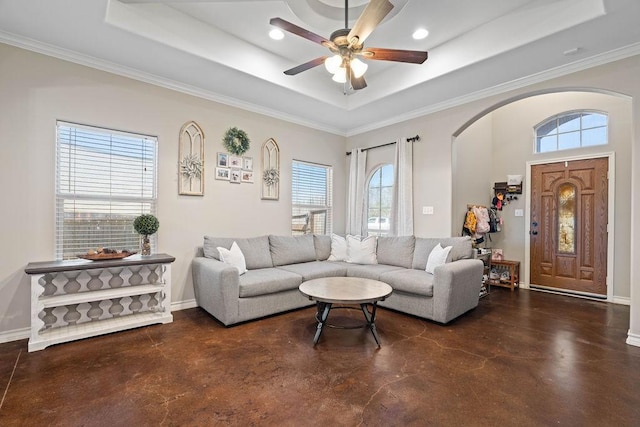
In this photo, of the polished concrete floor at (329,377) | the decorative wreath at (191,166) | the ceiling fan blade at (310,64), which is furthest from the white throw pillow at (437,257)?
the decorative wreath at (191,166)

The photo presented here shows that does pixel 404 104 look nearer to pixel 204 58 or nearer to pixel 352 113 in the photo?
pixel 352 113

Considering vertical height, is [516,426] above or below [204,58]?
below

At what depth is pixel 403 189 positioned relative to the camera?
15.4 feet

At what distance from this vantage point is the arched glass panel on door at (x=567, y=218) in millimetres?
4613

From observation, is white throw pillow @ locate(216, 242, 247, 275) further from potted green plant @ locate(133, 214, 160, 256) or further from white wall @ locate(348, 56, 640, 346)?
white wall @ locate(348, 56, 640, 346)

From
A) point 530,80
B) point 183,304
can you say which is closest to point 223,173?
point 183,304

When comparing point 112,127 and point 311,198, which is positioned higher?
point 112,127

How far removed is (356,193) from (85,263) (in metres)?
3.97

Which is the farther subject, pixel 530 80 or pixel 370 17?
pixel 530 80

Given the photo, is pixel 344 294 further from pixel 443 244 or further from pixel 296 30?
pixel 296 30

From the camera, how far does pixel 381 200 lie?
525 cm

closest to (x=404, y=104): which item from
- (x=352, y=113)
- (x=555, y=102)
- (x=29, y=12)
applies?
(x=352, y=113)

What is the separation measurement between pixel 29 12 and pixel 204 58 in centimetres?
136

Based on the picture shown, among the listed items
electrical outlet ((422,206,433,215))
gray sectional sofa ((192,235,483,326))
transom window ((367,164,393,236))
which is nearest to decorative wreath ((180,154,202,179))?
gray sectional sofa ((192,235,483,326))
